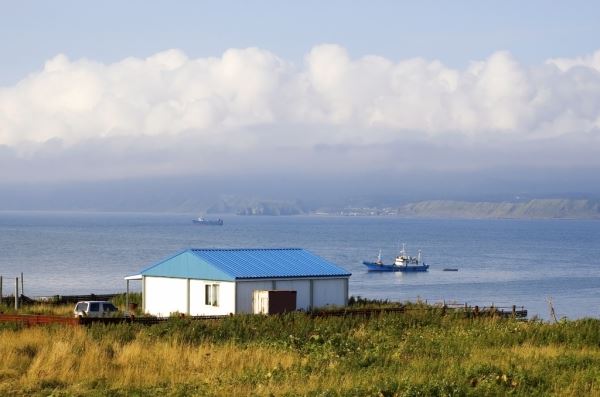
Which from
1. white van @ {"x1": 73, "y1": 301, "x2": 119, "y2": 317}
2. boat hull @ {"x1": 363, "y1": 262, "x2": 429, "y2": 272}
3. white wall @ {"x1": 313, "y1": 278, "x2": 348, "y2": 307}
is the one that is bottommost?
boat hull @ {"x1": 363, "y1": 262, "x2": 429, "y2": 272}

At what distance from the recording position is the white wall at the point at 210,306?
45.9 metres

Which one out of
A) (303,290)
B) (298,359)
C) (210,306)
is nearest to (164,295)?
(210,306)

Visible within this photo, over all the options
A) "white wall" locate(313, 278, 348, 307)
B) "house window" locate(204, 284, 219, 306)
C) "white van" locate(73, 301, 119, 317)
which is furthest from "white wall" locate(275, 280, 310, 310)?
"white van" locate(73, 301, 119, 317)

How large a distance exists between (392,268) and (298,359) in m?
125

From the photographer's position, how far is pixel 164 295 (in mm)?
49344

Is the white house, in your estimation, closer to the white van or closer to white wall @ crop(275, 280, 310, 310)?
white wall @ crop(275, 280, 310, 310)

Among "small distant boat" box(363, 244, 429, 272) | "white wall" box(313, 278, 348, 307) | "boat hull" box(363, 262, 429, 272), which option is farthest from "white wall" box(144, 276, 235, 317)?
"small distant boat" box(363, 244, 429, 272)

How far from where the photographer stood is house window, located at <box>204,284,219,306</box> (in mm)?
46781

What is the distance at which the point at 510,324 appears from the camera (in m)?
34.0

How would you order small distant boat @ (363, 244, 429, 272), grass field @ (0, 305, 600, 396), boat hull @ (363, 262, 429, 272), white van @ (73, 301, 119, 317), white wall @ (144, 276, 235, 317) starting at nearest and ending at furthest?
grass field @ (0, 305, 600, 396)
white van @ (73, 301, 119, 317)
white wall @ (144, 276, 235, 317)
small distant boat @ (363, 244, 429, 272)
boat hull @ (363, 262, 429, 272)

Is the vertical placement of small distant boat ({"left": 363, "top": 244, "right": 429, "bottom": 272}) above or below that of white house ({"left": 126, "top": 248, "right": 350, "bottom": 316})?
below

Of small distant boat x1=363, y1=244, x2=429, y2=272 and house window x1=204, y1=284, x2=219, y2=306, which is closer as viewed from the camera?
house window x1=204, y1=284, x2=219, y2=306

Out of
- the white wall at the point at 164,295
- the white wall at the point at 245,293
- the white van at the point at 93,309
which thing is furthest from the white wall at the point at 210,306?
the white van at the point at 93,309

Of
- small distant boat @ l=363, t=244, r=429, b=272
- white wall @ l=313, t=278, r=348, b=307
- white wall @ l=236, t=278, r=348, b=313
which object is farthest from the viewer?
small distant boat @ l=363, t=244, r=429, b=272
